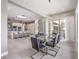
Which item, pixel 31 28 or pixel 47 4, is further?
pixel 31 28

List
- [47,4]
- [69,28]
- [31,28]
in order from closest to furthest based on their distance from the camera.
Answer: [47,4]
[69,28]
[31,28]

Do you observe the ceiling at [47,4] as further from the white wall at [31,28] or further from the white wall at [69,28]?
the white wall at [31,28]

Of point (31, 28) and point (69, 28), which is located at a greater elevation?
point (31, 28)

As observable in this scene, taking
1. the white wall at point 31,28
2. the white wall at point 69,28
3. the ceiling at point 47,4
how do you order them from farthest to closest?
the white wall at point 31,28
the white wall at point 69,28
the ceiling at point 47,4

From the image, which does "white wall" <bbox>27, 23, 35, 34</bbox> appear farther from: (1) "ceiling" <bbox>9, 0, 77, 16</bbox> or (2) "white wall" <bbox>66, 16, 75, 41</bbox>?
(1) "ceiling" <bbox>9, 0, 77, 16</bbox>

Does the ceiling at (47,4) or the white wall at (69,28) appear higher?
the ceiling at (47,4)

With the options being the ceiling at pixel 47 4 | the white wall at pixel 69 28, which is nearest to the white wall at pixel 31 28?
the white wall at pixel 69 28

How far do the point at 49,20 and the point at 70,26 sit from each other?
2239 mm

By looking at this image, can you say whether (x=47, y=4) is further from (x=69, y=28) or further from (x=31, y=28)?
(x=31, y=28)

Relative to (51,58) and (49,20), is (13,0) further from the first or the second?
(49,20)

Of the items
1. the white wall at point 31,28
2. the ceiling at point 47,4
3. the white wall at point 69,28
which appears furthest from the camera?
the white wall at point 31,28

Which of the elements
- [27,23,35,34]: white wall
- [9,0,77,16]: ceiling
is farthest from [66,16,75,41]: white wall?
[27,23,35,34]: white wall

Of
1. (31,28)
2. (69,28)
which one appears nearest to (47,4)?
(69,28)

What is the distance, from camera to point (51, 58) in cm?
298
